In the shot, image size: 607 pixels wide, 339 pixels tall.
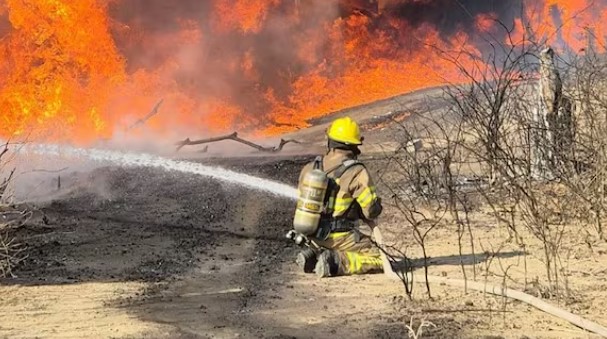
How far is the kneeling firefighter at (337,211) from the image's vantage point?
21.7 ft

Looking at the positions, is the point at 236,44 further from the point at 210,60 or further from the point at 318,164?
the point at 318,164

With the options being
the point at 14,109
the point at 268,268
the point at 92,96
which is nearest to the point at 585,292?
the point at 268,268

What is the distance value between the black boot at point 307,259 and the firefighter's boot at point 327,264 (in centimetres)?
9

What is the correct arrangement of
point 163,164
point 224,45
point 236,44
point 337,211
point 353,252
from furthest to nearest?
point 236,44
point 224,45
point 163,164
point 353,252
point 337,211

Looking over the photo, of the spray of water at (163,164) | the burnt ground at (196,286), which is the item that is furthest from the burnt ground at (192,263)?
the spray of water at (163,164)

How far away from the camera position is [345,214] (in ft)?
22.6

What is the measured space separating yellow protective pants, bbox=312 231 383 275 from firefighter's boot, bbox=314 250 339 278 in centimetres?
5

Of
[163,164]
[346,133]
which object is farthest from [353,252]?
[163,164]

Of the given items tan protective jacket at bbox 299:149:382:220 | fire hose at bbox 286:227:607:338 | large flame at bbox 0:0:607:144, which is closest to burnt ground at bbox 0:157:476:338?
fire hose at bbox 286:227:607:338

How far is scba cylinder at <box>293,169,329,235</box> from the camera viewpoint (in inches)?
256

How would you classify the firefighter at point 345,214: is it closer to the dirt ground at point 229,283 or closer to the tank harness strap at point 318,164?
the tank harness strap at point 318,164

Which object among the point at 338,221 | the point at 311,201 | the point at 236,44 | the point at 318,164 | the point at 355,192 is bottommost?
the point at 338,221

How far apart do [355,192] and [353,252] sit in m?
0.73

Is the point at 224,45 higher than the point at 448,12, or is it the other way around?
the point at 448,12
